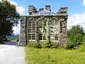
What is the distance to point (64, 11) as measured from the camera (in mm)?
22297

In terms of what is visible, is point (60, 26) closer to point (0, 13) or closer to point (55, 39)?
point (55, 39)

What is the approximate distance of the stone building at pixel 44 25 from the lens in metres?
22.3

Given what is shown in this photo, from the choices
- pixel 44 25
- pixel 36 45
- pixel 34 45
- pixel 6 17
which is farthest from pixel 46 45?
pixel 6 17

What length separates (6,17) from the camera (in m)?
34.2

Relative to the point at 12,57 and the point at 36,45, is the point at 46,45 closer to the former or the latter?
the point at 36,45

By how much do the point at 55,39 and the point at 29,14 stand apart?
402 cm

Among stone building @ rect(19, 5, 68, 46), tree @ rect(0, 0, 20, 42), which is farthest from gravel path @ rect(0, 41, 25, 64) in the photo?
tree @ rect(0, 0, 20, 42)

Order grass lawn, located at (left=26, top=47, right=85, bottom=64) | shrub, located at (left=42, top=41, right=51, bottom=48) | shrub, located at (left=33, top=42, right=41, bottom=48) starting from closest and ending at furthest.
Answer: grass lawn, located at (left=26, top=47, right=85, bottom=64), shrub, located at (left=33, top=42, right=41, bottom=48), shrub, located at (left=42, top=41, right=51, bottom=48)

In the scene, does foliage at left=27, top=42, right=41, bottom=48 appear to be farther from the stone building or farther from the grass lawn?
the grass lawn

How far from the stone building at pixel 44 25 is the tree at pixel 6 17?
972 centimetres

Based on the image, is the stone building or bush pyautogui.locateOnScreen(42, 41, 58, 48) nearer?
bush pyautogui.locateOnScreen(42, 41, 58, 48)

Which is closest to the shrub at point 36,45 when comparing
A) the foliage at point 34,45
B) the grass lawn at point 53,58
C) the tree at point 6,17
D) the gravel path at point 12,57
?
the foliage at point 34,45

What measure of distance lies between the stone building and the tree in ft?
31.9

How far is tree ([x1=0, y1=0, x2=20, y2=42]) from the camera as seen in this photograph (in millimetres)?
32153
